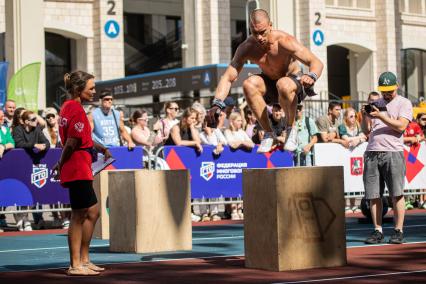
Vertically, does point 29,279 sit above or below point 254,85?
below

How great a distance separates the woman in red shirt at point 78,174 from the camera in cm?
1131

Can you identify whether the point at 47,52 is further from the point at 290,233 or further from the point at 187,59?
the point at 290,233

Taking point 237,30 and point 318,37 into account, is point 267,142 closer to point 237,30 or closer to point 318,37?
point 318,37

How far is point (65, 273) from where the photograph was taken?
11.5 metres

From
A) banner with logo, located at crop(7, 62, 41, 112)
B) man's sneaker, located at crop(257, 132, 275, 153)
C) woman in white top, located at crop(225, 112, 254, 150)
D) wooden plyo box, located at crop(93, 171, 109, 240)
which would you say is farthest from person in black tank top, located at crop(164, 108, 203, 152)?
man's sneaker, located at crop(257, 132, 275, 153)

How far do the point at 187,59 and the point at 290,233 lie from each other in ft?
105

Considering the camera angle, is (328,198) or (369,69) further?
(369,69)

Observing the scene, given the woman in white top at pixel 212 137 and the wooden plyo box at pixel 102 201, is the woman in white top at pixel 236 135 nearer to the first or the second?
the woman in white top at pixel 212 137

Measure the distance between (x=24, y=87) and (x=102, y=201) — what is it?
9.22 m

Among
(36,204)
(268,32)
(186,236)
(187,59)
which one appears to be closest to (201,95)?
(187,59)

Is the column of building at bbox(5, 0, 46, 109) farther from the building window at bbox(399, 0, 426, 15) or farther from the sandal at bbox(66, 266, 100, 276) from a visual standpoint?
the sandal at bbox(66, 266, 100, 276)

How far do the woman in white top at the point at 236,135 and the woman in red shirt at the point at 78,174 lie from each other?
964 cm

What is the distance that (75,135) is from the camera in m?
11.3

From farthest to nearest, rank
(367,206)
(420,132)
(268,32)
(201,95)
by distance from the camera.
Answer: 1. (201,95)
2. (420,132)
3. (367,206)
4. (268,32)
